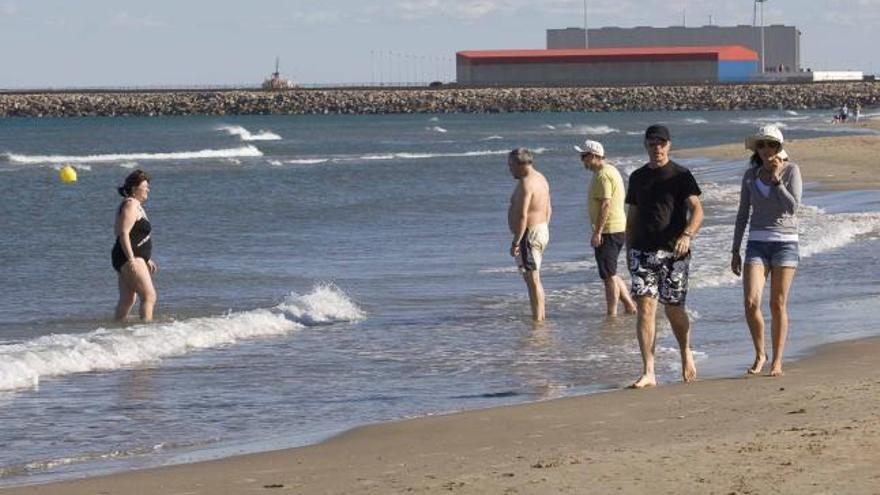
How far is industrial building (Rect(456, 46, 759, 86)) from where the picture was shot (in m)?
140

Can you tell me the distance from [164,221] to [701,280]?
15.1 metres

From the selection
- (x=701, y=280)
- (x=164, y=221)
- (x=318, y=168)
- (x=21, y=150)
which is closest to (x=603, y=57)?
(x=21, y=150)

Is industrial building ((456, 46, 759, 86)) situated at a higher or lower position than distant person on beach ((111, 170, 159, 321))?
lower

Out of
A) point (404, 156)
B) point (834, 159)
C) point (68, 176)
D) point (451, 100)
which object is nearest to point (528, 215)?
point (834, 159)

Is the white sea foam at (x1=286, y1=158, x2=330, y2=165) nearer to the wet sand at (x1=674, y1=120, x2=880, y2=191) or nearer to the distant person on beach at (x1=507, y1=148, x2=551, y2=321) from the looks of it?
the wet sand at (x1=674, y1=120, x2=880, y2=191)

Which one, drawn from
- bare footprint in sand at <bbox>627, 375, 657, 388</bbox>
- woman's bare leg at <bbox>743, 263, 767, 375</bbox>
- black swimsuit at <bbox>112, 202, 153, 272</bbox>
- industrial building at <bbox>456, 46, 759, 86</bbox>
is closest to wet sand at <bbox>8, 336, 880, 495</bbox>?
bare footprint in sand at <bbox>627, 375, 657, 388</bbox>

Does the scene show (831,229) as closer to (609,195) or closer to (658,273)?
(609,195)

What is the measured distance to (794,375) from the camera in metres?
9.89

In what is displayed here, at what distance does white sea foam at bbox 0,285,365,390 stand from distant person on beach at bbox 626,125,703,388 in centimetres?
389

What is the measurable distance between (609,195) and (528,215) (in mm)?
656

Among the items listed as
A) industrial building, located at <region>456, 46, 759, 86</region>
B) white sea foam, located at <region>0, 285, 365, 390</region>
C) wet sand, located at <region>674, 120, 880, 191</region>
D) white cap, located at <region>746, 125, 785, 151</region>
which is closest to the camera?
white cap, located at <region>746, 125, 785, 151</region>

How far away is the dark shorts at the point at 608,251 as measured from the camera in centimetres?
1316

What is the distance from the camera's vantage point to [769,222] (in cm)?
970

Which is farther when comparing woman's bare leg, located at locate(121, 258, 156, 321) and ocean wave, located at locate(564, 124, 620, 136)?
ocean wave, located at locate(564, 124, 620, 136)
